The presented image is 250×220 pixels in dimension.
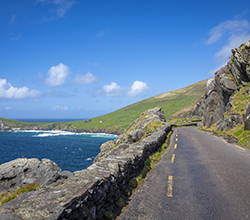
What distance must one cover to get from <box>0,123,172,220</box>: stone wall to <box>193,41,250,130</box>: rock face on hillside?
1919 centimetres

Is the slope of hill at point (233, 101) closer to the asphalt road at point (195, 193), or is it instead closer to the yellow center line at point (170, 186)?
the asphalt road at point (195, 193)

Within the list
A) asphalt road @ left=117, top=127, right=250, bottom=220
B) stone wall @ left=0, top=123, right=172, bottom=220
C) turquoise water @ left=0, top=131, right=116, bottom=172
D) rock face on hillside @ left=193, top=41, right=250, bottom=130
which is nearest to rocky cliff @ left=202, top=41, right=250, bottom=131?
rock face on hillside @ left=193, top=41, right=250, bottom=130

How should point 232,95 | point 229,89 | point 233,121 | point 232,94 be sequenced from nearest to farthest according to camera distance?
point 233,121
point 232,95
point 232,94
point 229,89

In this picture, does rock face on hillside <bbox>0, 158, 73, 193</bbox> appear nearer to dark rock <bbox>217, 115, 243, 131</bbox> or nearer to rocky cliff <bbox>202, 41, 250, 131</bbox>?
rocky cliff <bbox>202, 41, 250, 131</bbox>

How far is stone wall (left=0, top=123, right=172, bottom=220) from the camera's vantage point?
390 cm

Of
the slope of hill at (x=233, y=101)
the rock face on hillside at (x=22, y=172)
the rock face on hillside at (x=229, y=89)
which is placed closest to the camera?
the rock face on hillside at (x=22, y=172)

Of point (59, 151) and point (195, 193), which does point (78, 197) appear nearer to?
point (195, 193)

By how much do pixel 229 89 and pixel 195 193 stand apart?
2986cm

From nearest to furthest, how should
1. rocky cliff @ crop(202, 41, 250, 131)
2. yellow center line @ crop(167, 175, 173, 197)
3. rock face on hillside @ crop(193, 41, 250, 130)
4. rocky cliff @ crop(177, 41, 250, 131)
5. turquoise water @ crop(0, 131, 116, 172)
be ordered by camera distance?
1. yellow center line @ crop(167, 175, 173, 197)
2. rocky cliff @ crop(177, 41, 250, 131)
3. rocky cliff @ crop(202, 41, 250, 131)
4. rock face on hillside @ crop(193, 41, 250, 130)
5. turquoise water @ crop(0, 131, 116, 172)

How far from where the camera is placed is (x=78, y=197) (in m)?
4.62

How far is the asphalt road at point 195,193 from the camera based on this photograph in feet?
20.2

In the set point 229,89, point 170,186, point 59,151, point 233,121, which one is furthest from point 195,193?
point 59,151

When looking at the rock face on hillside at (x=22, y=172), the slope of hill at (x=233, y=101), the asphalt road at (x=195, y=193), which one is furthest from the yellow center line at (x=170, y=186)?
the slope of hill at (x=233, y=101)

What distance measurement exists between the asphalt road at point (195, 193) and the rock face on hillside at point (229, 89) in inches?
503
